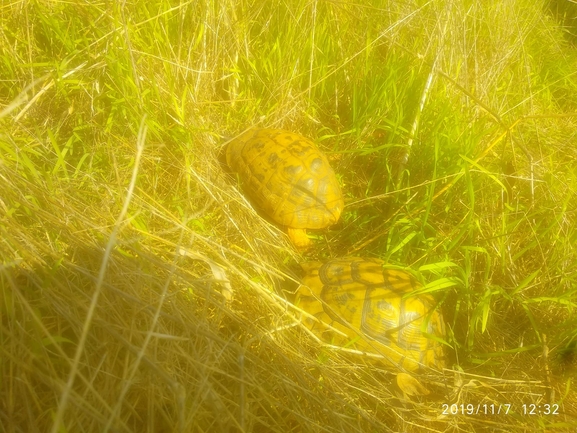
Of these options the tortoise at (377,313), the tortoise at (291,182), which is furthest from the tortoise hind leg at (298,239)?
the tortoise at (377,313)

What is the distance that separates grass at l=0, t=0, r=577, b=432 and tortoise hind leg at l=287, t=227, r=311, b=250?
7 cm

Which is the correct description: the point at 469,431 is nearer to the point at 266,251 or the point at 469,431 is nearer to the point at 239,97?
the point at 266,251

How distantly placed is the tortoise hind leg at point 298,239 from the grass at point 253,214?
7 centimetres

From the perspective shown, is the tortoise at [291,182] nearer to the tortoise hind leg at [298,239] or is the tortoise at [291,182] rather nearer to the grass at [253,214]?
the tortoise hind leg at [298,239]

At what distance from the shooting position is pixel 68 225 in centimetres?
154

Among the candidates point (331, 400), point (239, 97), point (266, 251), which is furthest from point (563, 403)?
point (239, 97)

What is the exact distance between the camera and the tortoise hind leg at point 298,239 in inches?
98.4

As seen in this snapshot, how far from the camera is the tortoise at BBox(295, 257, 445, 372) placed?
6.39ft

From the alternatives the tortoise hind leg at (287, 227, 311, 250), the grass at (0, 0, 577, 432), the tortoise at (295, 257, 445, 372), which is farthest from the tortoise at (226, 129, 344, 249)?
the tortoise at (295, 257, 445, 372)

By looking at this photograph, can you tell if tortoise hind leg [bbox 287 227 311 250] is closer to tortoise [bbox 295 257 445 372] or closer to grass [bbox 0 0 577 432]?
grass [bbox 0 0 577 432]

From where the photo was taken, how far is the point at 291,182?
→ 2.56 meters

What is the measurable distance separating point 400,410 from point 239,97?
7.82 ft

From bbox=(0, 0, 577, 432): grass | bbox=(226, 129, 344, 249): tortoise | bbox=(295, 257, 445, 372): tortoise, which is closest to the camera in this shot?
bbox=(0, 0, 577, 432): grass

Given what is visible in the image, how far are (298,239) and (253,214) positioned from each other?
375 mm
